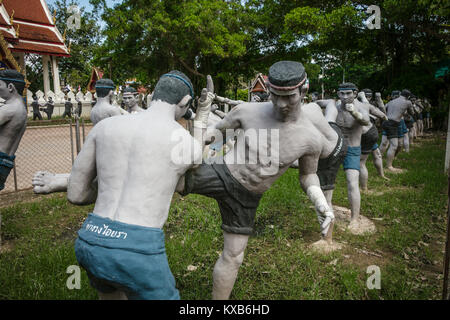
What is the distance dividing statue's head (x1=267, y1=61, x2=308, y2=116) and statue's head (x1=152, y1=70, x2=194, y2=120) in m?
0.63

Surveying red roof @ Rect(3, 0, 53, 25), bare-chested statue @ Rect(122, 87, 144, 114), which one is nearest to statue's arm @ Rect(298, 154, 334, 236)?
bare-chested statue @ Rect(122, 87, 144, 114)

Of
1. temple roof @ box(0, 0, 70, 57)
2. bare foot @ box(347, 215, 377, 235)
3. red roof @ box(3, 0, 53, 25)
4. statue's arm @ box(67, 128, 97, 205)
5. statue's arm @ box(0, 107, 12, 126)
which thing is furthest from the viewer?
red roof @ box(3, 0, 53, 25)

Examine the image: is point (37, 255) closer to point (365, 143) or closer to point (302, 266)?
point (302, 266)

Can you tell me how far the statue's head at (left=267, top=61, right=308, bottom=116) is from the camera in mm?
2336

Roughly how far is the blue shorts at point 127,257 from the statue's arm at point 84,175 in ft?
0.83

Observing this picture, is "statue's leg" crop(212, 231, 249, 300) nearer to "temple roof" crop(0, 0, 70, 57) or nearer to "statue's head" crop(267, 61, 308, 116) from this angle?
"statue's head" crop(267, 61, 308, 116)

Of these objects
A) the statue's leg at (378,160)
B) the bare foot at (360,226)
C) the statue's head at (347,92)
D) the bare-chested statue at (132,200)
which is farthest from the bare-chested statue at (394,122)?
the bare-chested statue at (132,200)

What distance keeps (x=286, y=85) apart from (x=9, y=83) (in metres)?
3.29

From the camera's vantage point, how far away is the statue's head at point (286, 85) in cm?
234

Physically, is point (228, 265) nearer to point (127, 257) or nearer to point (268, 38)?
point (127, 257)

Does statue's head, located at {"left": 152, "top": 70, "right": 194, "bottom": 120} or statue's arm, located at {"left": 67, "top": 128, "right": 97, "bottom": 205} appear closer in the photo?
statue's arm, located at {"left": 67, "top": 128, "right": 97, "bottom": 205}

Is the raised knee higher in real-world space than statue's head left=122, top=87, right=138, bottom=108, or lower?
lower

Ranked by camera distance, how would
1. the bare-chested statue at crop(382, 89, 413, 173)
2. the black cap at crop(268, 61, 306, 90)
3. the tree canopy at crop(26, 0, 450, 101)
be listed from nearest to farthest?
the black cap at crop(268, 61, 306, 90)
the bare-chested statue at crop(382, 89, 413, 173)
the tree canopy at crop(26, 0, 450, 101)
